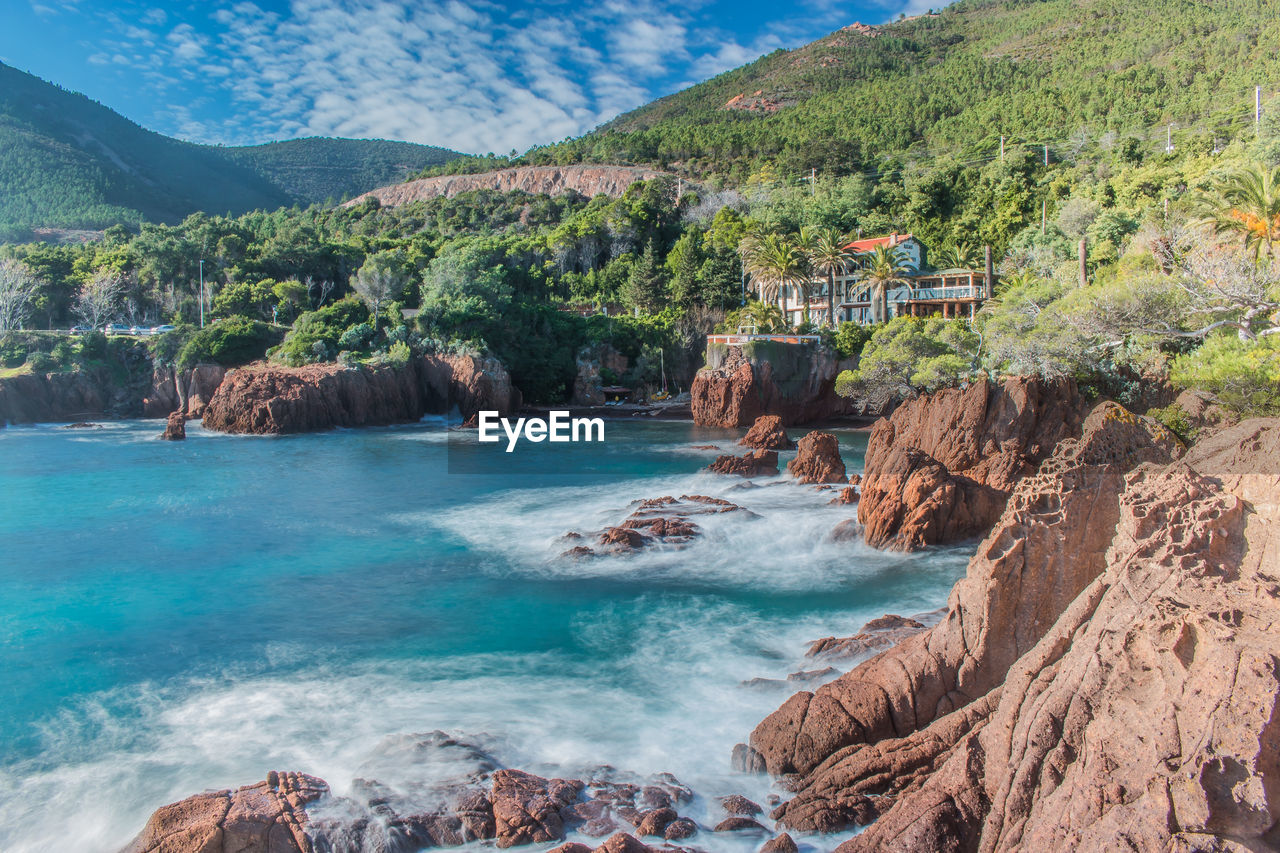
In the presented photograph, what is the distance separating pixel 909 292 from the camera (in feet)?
167

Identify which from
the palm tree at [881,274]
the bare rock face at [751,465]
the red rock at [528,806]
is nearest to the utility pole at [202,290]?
the palm tree at [881,274]

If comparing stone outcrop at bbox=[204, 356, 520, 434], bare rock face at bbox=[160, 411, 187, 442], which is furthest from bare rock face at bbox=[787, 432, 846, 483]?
bare rock face at bbox=[160, 411, 187, 442]

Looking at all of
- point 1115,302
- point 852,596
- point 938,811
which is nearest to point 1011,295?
point 1115,302

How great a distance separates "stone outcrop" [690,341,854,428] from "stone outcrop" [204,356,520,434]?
1288 cm

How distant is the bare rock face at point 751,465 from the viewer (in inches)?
1057

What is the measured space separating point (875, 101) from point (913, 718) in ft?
346

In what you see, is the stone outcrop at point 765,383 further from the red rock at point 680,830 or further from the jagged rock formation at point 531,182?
the jagged rock formation at point 531,182

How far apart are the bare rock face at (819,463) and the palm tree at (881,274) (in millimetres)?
24544

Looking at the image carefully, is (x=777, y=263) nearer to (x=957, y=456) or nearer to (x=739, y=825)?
(x=957, y=456)

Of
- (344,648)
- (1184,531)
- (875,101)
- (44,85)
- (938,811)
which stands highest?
(44,85)

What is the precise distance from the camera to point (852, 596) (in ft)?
49.7

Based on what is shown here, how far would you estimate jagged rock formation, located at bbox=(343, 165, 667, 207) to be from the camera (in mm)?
94375

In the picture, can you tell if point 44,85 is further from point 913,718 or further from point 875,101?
point 913,718

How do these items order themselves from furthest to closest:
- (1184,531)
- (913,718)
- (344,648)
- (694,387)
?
1. (694,387)
2. (344,648)
3. (913,718)
4. (1184,531)
